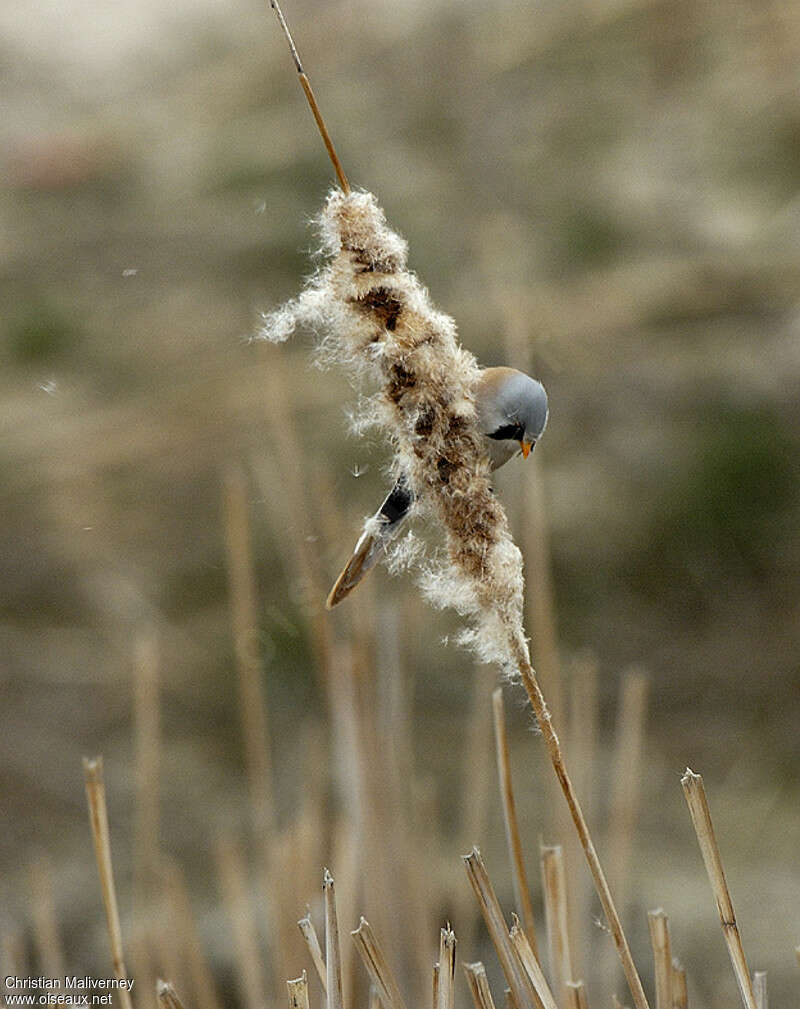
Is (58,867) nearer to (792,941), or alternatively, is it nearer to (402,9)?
(792,941)

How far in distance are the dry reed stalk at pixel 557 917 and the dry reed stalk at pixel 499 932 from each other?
0.19 ft

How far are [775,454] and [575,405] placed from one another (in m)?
0.51

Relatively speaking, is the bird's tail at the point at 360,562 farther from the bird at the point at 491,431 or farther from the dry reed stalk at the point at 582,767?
the dry reed stalk at the point at 582,767

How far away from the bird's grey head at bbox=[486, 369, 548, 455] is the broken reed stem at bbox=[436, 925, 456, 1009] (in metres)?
0.28

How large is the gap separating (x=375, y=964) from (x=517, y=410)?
12.7 inches

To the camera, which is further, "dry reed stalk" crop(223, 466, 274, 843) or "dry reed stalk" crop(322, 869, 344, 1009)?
"dry reed stalk" crop(223, 466, 274, 843)

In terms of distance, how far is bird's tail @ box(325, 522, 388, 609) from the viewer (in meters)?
0.56

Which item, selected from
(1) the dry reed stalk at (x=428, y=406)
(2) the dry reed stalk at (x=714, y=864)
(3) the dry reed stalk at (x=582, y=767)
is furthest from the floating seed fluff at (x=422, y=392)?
(3) the dry reed stalk at (x=582, y=767)

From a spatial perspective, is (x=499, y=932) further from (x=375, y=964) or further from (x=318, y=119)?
(x=318, y=119)

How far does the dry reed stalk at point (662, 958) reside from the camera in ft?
2.32

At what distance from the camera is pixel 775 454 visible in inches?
107

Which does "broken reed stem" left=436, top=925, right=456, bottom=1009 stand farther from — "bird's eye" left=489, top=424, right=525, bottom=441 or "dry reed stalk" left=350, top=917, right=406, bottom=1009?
"bird's eye" left=489, top=424, right=525, bottom=441

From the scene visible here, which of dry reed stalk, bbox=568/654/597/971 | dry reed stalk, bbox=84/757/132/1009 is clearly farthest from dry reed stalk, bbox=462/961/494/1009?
dry reed stalk, bbox=568/654/597/971

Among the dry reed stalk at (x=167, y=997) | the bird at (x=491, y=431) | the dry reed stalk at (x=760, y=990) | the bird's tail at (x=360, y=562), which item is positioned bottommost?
the dry reed stalk at (x=760, y=990)
